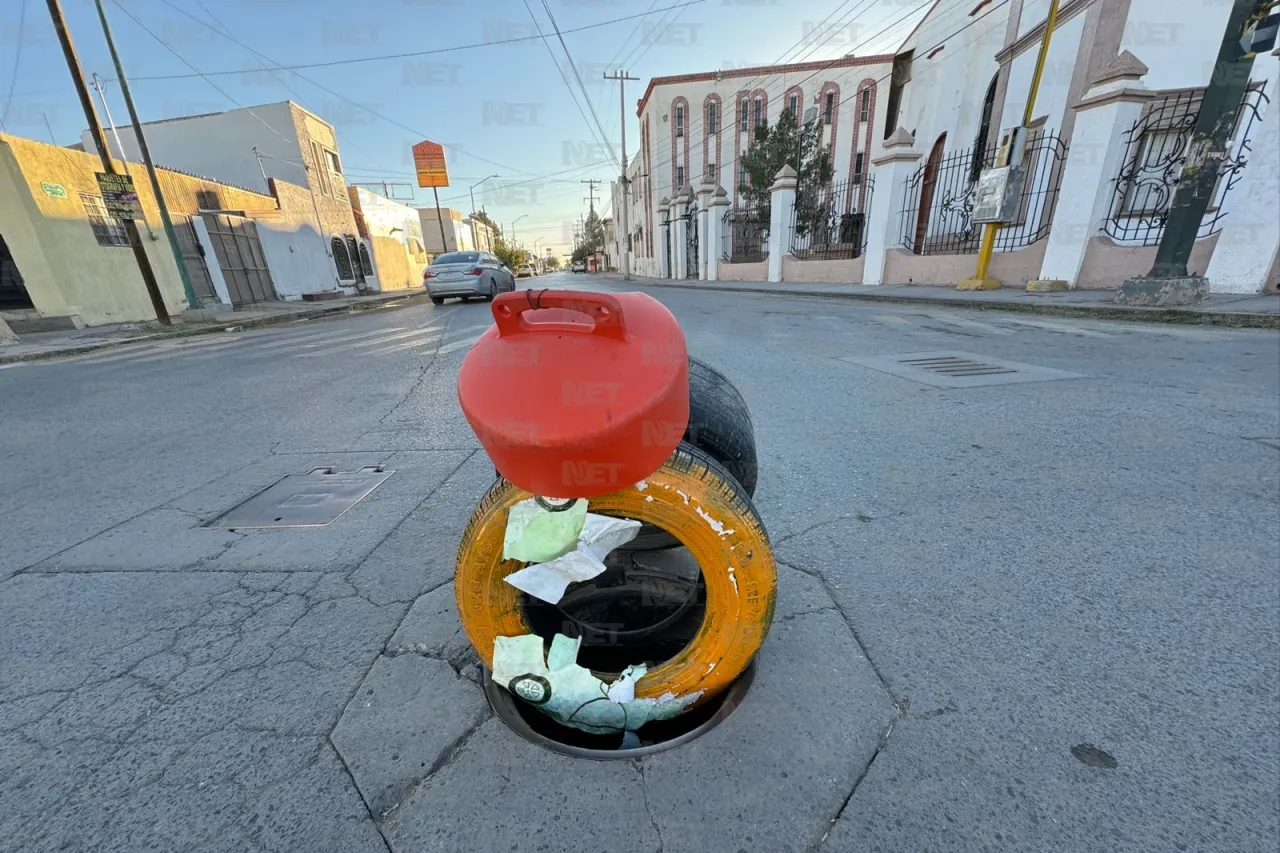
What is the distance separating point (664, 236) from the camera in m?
30.1

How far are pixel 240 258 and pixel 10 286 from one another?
624 cm

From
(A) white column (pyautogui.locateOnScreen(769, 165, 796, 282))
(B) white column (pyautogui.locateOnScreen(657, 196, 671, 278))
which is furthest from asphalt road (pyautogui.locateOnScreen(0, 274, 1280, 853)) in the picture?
(B) white column (pyautogui.locateOnScreen(657, 196, 671, 278))

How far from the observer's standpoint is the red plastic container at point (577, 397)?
925 mm

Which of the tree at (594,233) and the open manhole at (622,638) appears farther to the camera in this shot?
the tree at (594,233)

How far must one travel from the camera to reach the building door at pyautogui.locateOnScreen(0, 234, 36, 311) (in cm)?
970

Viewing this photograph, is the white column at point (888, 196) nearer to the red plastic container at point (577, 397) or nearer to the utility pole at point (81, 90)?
the red plastic container at point (577, 397)

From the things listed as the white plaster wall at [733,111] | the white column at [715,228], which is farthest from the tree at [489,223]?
the white column at [715,228]

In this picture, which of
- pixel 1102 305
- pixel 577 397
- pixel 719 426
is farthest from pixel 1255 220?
pixel 577 397

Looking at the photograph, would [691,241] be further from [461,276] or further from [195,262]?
[195,262]

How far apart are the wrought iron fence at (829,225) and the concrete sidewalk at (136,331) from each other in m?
16.6

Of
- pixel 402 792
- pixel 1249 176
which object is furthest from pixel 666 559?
pixel 1249 176

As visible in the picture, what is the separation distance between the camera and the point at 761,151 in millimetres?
24781

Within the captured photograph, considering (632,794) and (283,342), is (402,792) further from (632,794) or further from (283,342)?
(283,342)

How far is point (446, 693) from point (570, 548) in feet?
2.39
